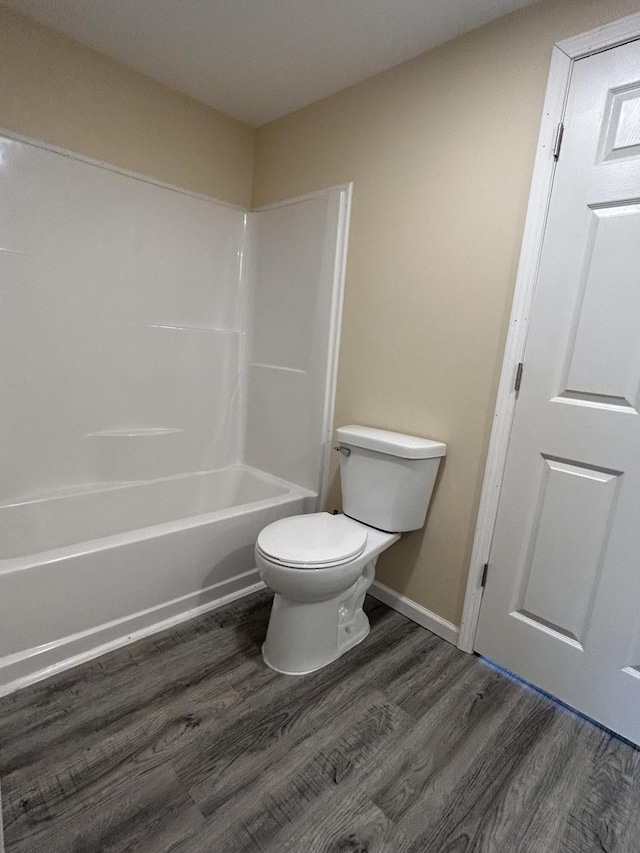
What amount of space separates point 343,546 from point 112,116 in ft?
6.82

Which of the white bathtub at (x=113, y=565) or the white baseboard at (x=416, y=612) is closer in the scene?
the white bathtub at (x=113, y=565)

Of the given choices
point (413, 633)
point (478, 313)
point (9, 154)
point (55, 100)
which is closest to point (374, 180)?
point (478, 313)

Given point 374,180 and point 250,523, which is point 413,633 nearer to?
point 250,523

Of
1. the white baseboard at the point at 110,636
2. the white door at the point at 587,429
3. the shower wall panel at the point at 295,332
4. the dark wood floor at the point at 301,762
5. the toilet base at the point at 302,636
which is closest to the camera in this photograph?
the dark wood floor at the point at 301,762

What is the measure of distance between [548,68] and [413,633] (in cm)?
205

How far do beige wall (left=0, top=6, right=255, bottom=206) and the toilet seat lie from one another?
5.83 ft

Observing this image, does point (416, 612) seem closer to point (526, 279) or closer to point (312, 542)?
point (312, 542)

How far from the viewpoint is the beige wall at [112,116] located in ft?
5.48

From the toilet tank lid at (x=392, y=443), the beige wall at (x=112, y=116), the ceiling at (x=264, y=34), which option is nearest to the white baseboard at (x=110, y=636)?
the toilet tank lid at (x=392, y=443)

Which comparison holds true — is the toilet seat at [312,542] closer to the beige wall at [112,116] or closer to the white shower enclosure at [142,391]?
the white shower enclosure at [142,391]

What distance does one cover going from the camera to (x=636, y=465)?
125cm

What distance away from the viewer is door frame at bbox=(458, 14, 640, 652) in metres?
1.26

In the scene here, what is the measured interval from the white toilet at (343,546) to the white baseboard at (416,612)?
223 mm

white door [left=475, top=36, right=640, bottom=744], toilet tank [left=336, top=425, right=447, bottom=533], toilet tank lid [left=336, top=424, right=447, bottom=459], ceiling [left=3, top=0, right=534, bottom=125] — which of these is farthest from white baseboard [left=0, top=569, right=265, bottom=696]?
ceiling [left=3, top=0, right=534, bottom=125]
